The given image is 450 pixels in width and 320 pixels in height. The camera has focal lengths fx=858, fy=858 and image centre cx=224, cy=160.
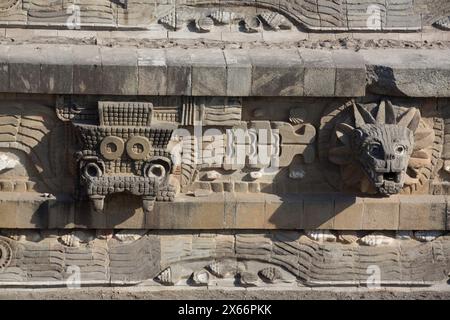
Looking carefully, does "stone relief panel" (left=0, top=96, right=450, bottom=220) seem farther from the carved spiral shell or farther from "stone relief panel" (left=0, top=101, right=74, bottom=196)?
the carved spiral shell

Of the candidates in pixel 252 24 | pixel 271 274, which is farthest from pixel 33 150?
pixel 271 274

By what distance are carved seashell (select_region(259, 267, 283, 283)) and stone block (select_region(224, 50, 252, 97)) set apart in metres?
1.98

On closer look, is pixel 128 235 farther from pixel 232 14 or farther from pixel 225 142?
pixel 232 14

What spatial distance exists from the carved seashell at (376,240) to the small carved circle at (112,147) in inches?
113

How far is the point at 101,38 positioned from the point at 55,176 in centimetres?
158

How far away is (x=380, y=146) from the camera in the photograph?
28.7 ft

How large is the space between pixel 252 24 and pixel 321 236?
2.48m

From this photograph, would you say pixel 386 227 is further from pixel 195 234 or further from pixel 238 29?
pixel 238 29

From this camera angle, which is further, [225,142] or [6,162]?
[225,142]

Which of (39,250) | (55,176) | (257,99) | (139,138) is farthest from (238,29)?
(39,250)

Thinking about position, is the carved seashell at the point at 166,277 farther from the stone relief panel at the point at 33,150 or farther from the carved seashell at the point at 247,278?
the stone relief panel at the point at 33,150

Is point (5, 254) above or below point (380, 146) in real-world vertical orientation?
below

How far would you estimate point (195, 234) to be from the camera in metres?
9.35

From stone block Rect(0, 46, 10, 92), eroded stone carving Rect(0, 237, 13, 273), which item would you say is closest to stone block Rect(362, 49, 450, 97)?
stone block Rect(0, 46, 10, 92)
